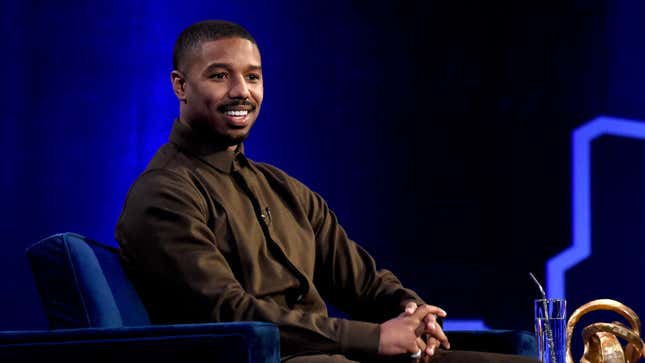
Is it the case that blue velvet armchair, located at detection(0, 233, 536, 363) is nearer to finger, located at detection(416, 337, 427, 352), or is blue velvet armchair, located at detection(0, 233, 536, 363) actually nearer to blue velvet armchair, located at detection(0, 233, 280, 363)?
blue velvet armchair, located at detection(0, 233, 280, 363)

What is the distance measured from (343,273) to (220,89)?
534 mm

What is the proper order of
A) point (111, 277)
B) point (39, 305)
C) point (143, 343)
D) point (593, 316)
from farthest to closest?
point (593, 316) → point (39, 305) → point (111, 277) → point (143, 343)

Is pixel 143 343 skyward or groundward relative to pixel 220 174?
groundward

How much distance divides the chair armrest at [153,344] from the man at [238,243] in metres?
0.20

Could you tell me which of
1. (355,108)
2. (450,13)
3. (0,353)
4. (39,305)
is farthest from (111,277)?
(450,13)

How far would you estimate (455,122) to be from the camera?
3.77 metres

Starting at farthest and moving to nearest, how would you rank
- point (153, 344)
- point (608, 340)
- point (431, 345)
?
1. point (608, 340)
2. point (431, 345)
3. point (153, 344)

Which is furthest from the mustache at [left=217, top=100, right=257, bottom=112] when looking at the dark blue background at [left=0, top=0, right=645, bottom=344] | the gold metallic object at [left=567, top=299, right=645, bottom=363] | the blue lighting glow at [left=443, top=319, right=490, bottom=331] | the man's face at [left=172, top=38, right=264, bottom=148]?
the blue lighting glow at [left=443, top=319, right=490, bottom=331]

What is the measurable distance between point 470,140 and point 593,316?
2.63ft

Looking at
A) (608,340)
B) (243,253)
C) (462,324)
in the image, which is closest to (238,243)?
(243,253)

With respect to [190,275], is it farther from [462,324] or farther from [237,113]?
[462,324]

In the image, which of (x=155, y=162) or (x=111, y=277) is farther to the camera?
(x=155, y=162)

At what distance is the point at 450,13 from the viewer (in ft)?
12.5

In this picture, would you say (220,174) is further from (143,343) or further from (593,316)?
(593,316)
